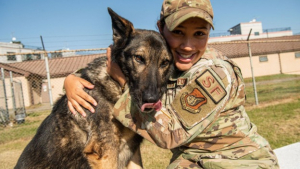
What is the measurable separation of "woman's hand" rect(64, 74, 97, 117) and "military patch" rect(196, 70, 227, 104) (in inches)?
41.5

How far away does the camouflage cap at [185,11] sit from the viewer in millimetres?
2023

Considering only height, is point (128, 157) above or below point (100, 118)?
below

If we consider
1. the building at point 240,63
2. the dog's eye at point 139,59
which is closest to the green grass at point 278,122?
the dog's eye at point 139,59

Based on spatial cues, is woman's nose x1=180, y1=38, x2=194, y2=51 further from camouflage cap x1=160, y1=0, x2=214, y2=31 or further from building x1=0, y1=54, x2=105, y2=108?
building x1=0, y1=54, x2=105, y2=108

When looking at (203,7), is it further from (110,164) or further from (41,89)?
(41,89)

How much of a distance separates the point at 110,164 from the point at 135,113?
0.55 m

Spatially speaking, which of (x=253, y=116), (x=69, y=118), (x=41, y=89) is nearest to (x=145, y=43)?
(x=69, y=118)

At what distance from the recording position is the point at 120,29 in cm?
252

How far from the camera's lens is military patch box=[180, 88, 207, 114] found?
198cm

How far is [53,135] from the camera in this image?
7.77ft

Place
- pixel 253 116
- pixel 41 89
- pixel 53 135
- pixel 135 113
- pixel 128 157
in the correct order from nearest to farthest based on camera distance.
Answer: pixel 135 113, pixel 53 135, pixel 128 157, pixel 253 116, pixel 41 89

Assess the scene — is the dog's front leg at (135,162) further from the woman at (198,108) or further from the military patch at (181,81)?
the military patch at (181,81)

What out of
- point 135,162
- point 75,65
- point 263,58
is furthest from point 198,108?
point 263,58

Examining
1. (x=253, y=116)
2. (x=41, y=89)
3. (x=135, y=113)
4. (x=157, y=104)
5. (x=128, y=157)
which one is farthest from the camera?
(x=41, y=89)
